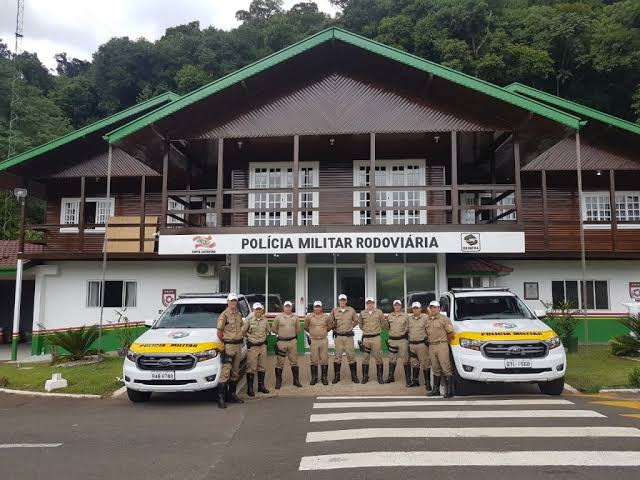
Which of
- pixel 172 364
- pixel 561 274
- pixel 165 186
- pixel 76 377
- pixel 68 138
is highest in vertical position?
pixel 68 138

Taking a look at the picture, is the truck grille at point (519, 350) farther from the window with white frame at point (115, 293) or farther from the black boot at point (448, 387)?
the window with white frame at point (115, 293)

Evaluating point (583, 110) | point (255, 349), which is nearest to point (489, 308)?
point (255, 349)

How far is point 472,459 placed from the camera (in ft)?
17.9

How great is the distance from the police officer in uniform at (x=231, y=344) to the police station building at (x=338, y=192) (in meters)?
4.28

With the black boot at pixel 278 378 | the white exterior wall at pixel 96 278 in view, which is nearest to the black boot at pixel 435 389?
the black boot at pixel 278 378

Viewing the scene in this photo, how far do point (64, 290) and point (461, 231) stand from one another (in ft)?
44.3

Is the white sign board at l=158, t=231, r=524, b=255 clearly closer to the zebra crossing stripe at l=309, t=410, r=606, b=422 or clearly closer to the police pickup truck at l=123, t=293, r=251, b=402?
the police pickup truck at l=123, t=293, r=251, b=402

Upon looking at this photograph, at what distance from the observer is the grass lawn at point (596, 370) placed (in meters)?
9.82

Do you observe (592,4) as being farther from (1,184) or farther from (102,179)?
(1,184)

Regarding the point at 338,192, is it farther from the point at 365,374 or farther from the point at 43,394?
the point at 43,394

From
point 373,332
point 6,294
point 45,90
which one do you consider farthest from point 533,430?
point 45,90

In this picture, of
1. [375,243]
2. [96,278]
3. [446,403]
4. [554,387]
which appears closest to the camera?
[446,403]

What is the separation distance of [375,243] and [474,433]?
7.15 metres

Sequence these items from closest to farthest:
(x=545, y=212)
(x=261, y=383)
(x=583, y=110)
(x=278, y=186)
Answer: (x=261, y=383) < (x=278, y=186) < (x=545, y=212) < (x=583, y=110)
